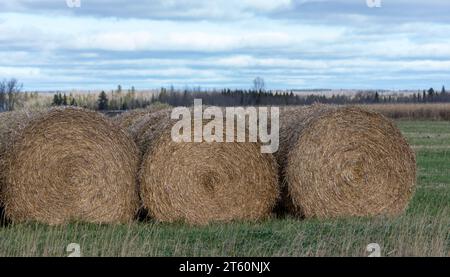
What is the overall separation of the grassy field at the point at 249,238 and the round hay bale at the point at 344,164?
525 millimetres

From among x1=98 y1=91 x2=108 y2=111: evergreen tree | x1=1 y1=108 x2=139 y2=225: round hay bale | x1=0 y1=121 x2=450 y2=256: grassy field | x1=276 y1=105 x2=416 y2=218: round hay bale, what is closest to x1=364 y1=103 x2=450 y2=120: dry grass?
x1=98 y1=91 x2=108 y2=111: evergreen tree

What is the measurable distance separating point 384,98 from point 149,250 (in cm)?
6808

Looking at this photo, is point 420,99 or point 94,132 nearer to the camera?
point 94,132

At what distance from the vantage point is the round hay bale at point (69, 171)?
498 inches

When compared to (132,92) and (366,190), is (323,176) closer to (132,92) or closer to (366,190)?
(366,190)

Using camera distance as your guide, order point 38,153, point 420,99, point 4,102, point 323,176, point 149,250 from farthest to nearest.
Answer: point 420,99, point 4,102, point 323,176, point 38,153, point 149,250

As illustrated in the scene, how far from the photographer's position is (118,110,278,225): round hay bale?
1302 cm

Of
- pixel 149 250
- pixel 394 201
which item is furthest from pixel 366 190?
pixel 149 250

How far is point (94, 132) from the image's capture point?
13.0m

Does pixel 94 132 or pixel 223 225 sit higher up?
pixel 94 132

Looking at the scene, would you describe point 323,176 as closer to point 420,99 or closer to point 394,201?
point 394,201

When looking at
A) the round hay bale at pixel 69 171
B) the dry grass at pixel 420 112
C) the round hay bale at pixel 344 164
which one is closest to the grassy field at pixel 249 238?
the round hay bale at pixel 69 171

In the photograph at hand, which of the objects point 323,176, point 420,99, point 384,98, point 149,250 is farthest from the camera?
point 420,99

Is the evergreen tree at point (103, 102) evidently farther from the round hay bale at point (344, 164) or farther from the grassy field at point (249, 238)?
the grassy field at point (249, 238)
